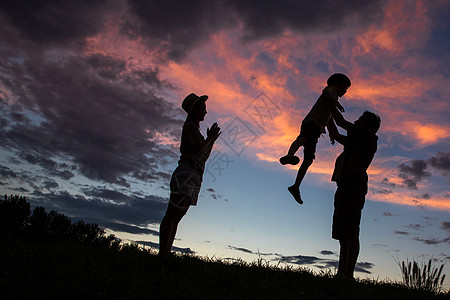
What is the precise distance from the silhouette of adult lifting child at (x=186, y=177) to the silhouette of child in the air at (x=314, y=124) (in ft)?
5.54

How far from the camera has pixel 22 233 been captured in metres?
11.5

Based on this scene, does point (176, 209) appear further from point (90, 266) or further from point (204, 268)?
point (90, 266)

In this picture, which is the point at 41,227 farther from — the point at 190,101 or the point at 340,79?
the point at 340,79

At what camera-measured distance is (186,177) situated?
248 inches

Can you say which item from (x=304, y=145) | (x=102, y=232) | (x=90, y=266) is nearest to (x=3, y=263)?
(x=90, y=266)

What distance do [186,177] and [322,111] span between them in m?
3.12

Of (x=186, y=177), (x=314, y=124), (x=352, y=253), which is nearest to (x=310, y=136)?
(x=314, y=124)

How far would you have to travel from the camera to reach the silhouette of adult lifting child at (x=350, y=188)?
666 cm

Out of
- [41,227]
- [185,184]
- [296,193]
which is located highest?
[296,193]

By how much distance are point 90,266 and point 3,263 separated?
1498 mm

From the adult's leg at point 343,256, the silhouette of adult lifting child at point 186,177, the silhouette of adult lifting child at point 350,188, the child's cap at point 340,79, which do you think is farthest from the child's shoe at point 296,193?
the child's cap at point 340,79

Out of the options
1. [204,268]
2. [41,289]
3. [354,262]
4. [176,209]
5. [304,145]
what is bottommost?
[41,289]

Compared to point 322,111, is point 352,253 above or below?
below

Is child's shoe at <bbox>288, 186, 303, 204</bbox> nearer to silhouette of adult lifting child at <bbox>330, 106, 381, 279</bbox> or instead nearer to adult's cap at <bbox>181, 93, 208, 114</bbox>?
silhouette of adult lifting child at <bbox>330, 106, 381, 279</bbox>
